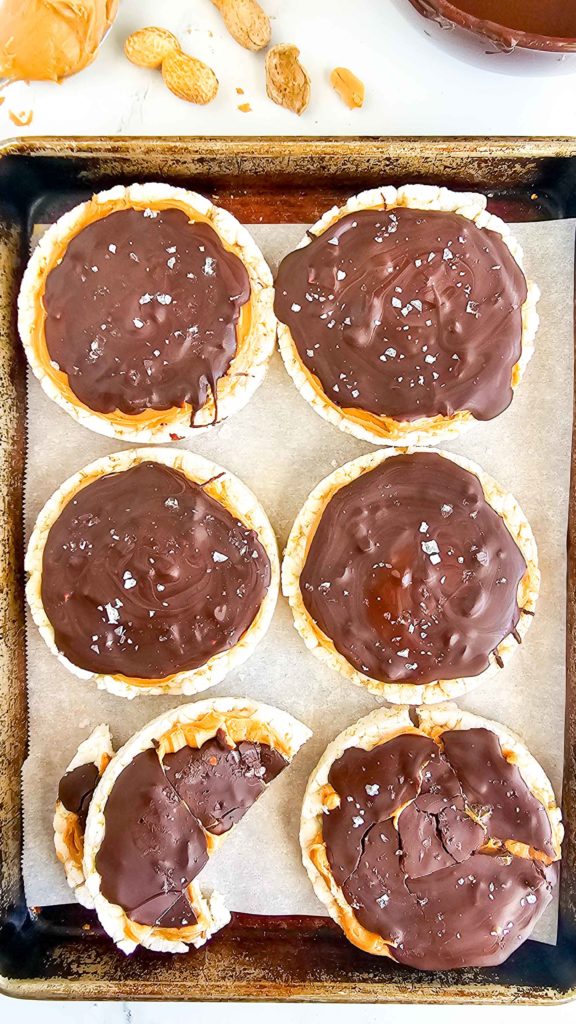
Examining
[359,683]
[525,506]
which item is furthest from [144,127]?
[359,683]

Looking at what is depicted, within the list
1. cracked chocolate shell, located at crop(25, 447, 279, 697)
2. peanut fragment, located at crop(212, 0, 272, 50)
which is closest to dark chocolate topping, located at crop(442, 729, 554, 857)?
cracked chocolate shell, located at crop(25, 447, 279, 697)

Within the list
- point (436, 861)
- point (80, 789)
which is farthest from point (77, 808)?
point (436, 861)

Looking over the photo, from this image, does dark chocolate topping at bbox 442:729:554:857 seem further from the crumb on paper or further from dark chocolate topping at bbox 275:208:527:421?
the crumb on paper

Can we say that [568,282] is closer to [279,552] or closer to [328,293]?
[328,293]

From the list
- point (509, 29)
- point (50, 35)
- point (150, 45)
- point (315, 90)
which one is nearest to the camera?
point (509, 29)

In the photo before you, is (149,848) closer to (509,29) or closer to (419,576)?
(419,576)

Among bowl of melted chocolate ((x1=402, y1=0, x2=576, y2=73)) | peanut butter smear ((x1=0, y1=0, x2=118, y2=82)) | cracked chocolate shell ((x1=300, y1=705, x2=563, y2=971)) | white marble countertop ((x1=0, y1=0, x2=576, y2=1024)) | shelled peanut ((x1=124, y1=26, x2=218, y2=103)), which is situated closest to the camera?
bowl of melted chocolate ((x1=402, y1=0, x2=576, y2=73))
